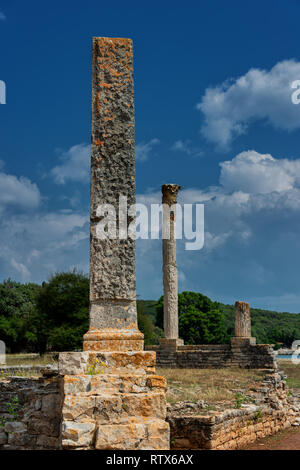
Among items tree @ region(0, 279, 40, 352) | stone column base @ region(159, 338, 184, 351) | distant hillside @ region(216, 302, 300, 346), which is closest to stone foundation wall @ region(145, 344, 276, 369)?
stone column base @ region(159, 338, 184, 351)

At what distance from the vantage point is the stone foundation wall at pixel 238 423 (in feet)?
30.7

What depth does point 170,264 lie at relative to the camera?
22.5 metres

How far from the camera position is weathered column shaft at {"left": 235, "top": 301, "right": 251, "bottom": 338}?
20797 millimetres

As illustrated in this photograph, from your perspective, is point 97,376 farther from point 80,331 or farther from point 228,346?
point 80,331

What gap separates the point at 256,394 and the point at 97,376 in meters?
8.60

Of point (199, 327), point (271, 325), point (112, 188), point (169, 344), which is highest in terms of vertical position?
point (112, 188)

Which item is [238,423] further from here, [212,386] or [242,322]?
[242,322]

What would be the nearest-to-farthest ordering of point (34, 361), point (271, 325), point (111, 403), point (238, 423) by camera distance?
point (111, 403), point (238, 423), point (34, 361), point (271, 325)

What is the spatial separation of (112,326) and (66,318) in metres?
18.5

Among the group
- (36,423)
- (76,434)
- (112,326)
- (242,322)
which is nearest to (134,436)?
(76,434)

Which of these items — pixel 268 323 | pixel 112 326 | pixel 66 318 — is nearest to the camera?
pixel 112 326

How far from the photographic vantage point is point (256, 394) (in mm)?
13102

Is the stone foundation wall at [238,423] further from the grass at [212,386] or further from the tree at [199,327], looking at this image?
the tree at [199,327]
